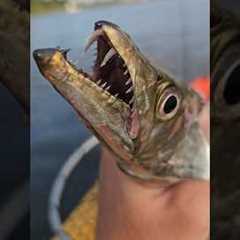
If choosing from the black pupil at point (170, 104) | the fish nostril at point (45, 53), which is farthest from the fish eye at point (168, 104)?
the fish nostril at point (45, 53)

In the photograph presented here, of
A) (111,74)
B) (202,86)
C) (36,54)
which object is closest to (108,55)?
(111,74)

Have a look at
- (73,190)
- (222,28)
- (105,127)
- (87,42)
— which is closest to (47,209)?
(73,190)

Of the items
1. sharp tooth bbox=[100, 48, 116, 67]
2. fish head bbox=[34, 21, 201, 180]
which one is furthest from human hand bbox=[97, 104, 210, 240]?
sharp tooth bbox=[100, 48, 116, 67]

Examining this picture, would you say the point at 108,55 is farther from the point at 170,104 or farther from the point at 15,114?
the point at 15,114

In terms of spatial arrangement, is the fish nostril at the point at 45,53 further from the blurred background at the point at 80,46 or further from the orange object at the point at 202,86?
the orange object at the point at 202,86

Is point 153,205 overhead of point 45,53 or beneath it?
beneath

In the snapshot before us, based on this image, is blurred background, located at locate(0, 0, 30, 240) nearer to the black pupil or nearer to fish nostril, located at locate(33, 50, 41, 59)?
fish nostril, located at locate(33, 50, 41, 59)
